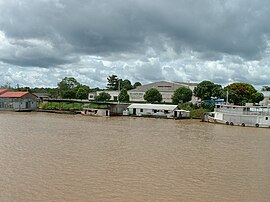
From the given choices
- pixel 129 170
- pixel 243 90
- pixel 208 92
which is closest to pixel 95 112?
pixel 208 92

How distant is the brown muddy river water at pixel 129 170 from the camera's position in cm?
930

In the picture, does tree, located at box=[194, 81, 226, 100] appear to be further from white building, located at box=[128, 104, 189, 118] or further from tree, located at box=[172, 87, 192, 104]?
white building, located at box=[128, 104, 189, 118]

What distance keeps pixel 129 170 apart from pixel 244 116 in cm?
2401

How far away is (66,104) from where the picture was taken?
4603cm

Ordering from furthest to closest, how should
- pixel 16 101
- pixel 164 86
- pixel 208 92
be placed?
1. pixel 164 86
2. pixel 208 92
3. pixel 16 101

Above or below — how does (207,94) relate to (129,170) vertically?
above

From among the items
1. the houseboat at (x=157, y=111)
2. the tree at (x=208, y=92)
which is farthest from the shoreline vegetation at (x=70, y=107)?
the tree at (x=208, y=92)

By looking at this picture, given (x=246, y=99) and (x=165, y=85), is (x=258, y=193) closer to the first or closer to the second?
(x=246, y=99)

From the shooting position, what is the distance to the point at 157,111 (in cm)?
4072

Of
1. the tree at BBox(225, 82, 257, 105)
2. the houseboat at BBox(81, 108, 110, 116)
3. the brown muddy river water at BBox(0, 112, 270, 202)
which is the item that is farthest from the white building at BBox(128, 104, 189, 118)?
the brown muddy river water at BBox(0, 112, 270, 202)

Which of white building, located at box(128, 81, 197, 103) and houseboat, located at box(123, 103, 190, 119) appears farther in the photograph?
white building, located at box(128, 81, 197, 103)

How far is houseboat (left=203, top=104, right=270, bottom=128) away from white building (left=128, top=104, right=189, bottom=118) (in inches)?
221

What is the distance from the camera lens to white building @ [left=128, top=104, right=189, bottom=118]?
130 feet

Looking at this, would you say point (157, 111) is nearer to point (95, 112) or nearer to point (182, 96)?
point (95, 112)
